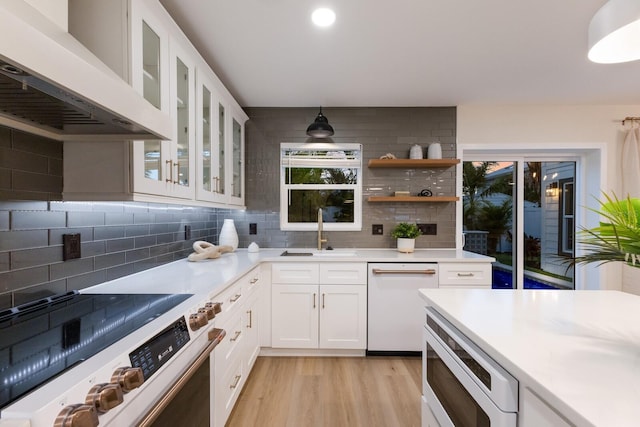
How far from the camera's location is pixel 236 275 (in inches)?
71.0

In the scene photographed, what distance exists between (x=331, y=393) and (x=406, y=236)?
1.56 meters

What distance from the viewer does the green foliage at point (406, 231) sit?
9.64 ft

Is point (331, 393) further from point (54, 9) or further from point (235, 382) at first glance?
point (54, 9)

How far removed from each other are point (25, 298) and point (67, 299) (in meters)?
0.14

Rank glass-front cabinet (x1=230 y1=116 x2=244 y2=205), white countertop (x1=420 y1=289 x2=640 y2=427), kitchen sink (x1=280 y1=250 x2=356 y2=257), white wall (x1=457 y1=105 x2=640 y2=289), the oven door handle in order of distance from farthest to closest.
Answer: white wall (x1=457 y1=105 x2=640 y2=289), kitchen sink (x1=280 y1=250 x2=356 y2=257), glass-front cabinet (x1=230 y1=116 x2=244 y2=205), the oven door handle, white countertop (x1=420 y1=289 x2=640 y2=427)

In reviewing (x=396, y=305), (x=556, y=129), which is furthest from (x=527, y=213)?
(x=396, y=305)

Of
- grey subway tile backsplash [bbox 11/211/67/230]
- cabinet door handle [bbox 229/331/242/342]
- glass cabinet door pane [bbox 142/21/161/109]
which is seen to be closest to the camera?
grey subway tile backsplash [bbox 11/211/67/230]

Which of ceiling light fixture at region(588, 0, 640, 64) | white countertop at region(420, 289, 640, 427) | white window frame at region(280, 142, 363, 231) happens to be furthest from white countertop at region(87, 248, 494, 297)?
ceiling light fixture at region(588, 0, 640, 64)

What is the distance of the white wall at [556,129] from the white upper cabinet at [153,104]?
2.68 meters

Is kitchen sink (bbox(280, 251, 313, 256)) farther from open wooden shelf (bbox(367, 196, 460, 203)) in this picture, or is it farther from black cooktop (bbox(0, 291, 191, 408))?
black cooktop (bbox(0, 291, 191, 408))

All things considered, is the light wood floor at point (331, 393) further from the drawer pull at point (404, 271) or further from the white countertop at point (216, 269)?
the white countertop at point (216, 269)

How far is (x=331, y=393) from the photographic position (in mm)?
2104

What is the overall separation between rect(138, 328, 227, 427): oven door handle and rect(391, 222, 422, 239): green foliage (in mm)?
2065

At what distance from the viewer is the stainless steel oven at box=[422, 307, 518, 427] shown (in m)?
0.76
